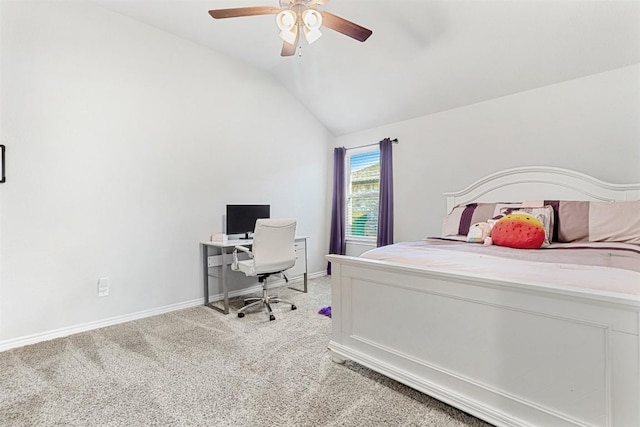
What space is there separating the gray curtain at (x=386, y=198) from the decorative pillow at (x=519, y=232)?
69.9 inches

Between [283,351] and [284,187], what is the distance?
2.44 metres

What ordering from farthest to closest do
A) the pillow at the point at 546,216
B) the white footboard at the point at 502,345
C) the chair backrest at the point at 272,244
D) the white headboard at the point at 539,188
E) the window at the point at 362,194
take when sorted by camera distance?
the window at the point at 362,194 < the chair backrest at the point at 272,244 < the white headboard at the point at 539,188 < the pillow at the point at 546,216 < the white footboard at the point at 502,345

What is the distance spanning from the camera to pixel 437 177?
3.66 meters

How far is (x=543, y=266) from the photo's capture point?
146 cm

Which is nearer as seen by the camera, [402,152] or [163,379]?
[163,379]

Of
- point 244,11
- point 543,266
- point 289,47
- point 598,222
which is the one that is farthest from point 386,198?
point 244,11

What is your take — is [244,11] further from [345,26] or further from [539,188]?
[539,188]

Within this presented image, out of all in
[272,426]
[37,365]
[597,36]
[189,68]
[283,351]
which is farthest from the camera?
[189,68]

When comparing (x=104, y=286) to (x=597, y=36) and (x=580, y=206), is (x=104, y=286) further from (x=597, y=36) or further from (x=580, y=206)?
(x=597, y=36)

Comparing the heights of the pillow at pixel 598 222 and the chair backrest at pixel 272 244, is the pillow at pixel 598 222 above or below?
above

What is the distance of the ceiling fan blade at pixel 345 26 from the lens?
6.43 feet

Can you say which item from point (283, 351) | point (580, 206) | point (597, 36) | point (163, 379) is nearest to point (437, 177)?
point (580, 206)

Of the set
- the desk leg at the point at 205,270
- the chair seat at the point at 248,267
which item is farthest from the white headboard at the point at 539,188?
the desk leg at the point at 205,270

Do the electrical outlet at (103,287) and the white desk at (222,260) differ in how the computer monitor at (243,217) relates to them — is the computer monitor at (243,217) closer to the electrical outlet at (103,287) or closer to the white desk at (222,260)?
the white desk at (222,260)
